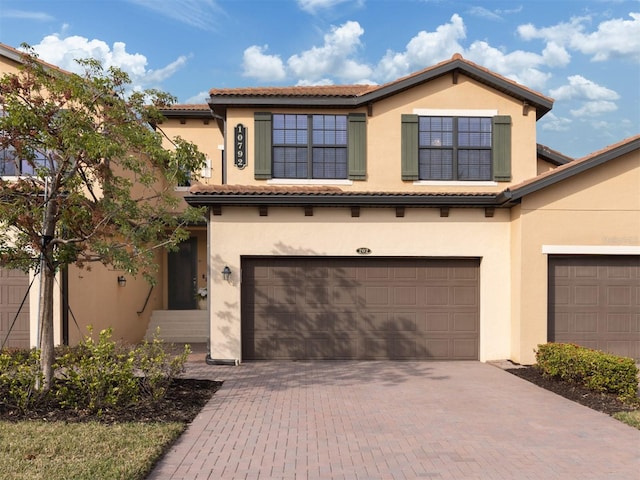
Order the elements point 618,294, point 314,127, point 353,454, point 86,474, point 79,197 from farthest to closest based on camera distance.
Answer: point 314,127, point 618,294, point 79,197, point 353,454, point 86,474

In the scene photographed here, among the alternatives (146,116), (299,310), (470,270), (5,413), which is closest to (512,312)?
(470,270)

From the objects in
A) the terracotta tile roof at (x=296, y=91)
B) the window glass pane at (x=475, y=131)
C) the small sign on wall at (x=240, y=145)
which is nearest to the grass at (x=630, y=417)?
the window glass pane at (x=475, y=131)

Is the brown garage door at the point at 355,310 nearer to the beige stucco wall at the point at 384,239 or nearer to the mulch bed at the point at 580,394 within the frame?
the beige stucco wall at the point at 384,239

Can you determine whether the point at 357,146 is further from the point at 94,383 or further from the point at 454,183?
the point at 94,383

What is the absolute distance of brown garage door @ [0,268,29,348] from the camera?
1176cm

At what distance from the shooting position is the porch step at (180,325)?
1543cm

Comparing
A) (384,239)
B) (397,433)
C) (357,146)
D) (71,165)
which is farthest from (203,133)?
(397,433)

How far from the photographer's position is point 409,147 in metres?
12.6

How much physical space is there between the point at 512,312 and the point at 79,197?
30.6ft

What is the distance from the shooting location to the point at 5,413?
6949mm

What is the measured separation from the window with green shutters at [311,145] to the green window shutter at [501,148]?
3390 mm

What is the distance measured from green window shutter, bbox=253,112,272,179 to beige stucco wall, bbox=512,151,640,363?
242 inches

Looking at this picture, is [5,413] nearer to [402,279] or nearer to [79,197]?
[79,197]

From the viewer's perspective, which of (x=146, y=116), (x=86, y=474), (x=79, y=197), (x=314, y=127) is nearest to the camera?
(x=86, y=474)
